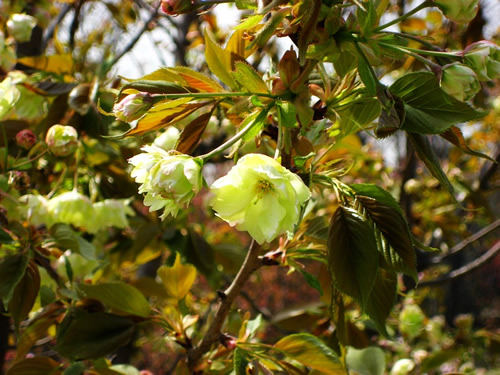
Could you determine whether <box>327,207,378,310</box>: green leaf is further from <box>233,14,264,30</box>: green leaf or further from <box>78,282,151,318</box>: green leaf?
<box>78,282,151,318</box>: green leaf

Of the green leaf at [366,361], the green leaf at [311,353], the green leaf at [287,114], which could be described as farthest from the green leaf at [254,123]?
the green leaf at [366,361]

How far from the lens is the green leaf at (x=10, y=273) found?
0.70m

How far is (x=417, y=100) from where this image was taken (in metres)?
0.53

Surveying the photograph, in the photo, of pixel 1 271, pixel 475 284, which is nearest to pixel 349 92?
pixel 1 271

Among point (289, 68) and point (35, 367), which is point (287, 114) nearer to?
point (289, 68)

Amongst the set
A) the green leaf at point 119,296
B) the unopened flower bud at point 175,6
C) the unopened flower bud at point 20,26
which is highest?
the unopened flower bud at point 175,6

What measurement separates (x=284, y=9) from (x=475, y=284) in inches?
315

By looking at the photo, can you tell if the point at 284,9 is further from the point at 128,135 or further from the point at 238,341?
the point at 238,341

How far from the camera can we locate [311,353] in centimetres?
70

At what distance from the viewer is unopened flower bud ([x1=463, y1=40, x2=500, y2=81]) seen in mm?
515

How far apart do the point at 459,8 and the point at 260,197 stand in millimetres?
305

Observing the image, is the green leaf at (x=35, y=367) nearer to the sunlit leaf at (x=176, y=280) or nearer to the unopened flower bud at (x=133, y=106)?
the sunlit leaf at (x=176, y=280)

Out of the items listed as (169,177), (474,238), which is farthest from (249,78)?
(474,238)

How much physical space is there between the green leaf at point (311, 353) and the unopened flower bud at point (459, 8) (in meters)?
0.45
